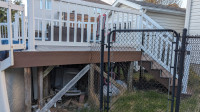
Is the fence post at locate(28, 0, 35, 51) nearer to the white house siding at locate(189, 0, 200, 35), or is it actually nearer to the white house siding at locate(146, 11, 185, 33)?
the white house siding at locate(189, 0, 200, 35)

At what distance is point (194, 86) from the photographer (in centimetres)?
427

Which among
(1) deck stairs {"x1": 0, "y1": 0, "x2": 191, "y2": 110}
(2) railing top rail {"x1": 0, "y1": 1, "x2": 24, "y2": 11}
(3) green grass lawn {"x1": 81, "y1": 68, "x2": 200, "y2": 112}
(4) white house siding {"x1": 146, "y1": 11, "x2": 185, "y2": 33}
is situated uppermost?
(4) white house siding {"x1": 146, "y1": 11, "x2": 185, "y2": 33}

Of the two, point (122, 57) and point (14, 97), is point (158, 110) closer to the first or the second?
point (122, 57)

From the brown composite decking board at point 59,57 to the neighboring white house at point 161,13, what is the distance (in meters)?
3.99

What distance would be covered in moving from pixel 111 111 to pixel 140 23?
2.88 m

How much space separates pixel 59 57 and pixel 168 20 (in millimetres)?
7222

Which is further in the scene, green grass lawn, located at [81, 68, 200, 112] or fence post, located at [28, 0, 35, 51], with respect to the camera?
green grass lawn, located at [81, 68, 200, 112]

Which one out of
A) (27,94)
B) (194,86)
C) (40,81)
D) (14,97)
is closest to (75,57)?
(40,81)

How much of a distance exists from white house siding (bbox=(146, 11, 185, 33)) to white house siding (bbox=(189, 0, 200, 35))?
230cm

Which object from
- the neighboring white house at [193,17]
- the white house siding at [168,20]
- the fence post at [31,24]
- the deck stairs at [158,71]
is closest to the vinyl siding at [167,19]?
the white house siding at [168,20]

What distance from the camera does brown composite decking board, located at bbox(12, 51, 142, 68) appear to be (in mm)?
3292

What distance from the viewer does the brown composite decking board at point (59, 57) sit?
10.8 ft

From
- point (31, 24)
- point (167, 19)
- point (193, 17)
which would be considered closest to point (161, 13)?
point (167, 19)

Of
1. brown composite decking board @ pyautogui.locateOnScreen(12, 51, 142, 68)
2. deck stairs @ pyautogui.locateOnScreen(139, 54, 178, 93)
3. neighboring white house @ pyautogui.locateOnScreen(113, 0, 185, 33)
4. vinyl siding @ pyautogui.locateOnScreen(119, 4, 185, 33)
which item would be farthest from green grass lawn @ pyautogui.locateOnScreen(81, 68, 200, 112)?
vinyl siding @ pyautogui.locateOnScreen(119, 4, 185, 33)
